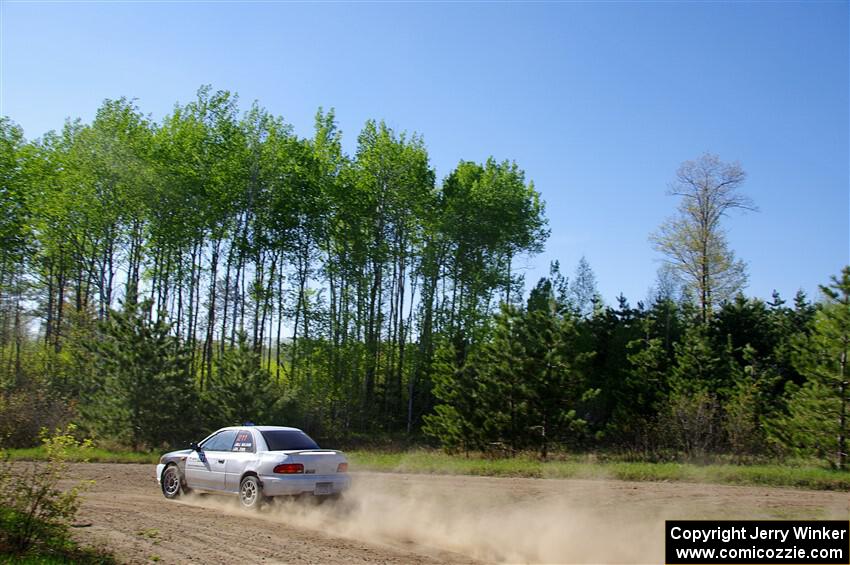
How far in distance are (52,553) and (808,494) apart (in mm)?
17126

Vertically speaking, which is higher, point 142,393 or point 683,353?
point 683,353

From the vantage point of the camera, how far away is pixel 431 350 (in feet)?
160

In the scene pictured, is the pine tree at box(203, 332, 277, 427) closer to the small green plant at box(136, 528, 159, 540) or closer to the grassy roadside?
the grassy roadside

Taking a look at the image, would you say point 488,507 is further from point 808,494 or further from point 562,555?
point 808,494

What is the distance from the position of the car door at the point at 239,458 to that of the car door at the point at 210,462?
16 centimetres

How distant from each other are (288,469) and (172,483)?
4112 millimetres

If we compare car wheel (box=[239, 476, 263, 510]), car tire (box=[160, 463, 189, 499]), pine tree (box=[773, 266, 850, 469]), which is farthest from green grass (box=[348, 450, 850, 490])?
car wheel (box=[239, 476, 263, 510])

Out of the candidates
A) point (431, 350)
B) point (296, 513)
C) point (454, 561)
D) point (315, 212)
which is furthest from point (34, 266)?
point (454, 561)

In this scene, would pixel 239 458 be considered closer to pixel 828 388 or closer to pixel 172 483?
pixel 172 483

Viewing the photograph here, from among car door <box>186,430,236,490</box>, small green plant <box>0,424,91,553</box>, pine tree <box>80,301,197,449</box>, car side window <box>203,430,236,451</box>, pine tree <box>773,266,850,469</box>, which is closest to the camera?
small green plant <box>0,424,91,553</box>

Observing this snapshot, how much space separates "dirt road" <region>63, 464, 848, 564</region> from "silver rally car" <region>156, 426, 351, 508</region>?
379 millimetres

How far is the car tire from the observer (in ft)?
50.0

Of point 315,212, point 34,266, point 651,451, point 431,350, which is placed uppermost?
point 315,212

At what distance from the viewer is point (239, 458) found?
13.9 meters
